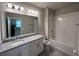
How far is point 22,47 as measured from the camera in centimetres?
171

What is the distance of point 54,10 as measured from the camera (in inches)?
73.7

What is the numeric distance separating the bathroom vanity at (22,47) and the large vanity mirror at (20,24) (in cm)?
26

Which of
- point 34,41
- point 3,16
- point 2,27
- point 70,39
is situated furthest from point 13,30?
point 70,39

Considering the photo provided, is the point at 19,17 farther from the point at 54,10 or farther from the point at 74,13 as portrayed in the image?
the point at 74,13

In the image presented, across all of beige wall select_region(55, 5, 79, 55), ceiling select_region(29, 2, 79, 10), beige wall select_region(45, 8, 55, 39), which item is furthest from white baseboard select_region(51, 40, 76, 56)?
ceiling select_region(29, 2, 79, 10)

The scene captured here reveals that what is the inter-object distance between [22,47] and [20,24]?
59cm

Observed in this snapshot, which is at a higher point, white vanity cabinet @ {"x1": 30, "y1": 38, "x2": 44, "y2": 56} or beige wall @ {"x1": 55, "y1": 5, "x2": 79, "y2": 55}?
beige wall @ {"x1": 55, "y1": 5, "x2": 79, "y2": 55}

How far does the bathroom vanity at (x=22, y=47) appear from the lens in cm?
149

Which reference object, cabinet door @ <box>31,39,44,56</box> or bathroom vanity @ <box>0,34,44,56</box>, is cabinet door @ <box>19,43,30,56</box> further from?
cabinet door @ <box>31,39,44,56</box>

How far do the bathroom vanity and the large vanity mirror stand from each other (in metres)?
0.26

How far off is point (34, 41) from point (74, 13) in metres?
1.09

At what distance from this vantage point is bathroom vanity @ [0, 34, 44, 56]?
149 centimetres

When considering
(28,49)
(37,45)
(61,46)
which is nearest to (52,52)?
(61,46)

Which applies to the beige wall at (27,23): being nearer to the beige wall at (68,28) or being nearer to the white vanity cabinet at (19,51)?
the white vanity cabinet at (19,51)
